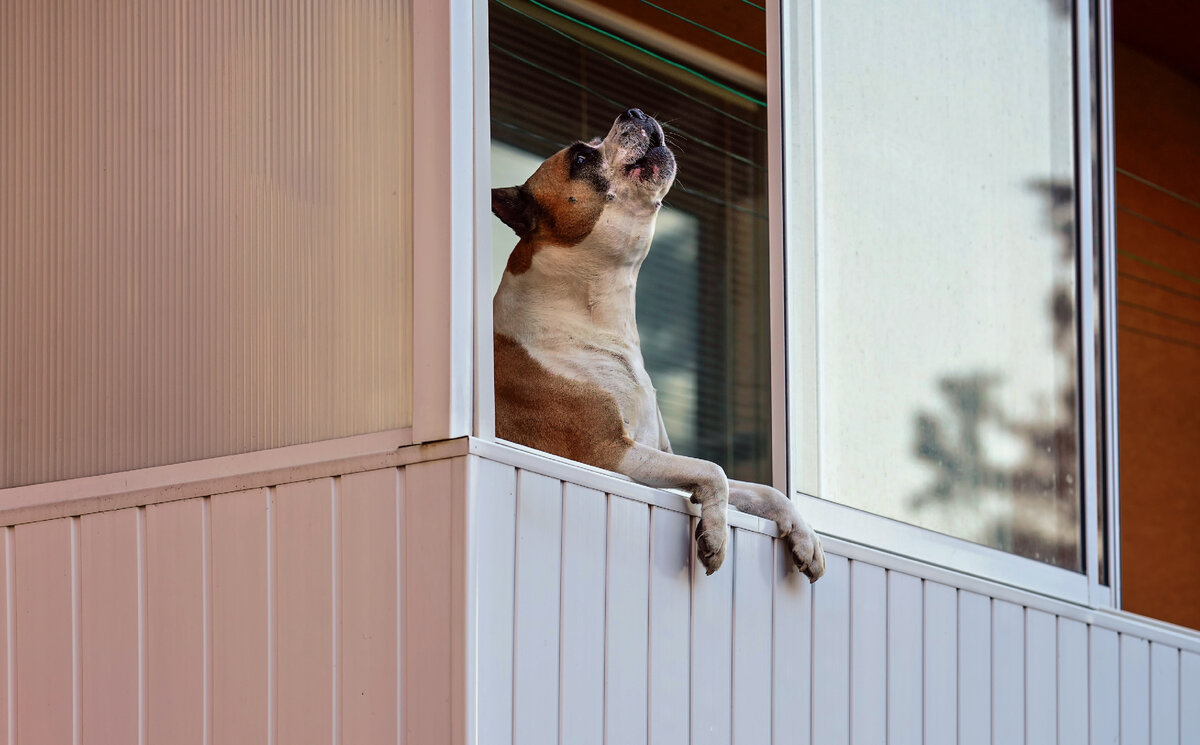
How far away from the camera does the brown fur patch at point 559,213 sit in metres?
3.68

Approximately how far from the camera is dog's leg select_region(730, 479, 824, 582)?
3.31 meters

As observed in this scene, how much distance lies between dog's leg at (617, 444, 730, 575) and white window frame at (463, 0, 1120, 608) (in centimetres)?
54

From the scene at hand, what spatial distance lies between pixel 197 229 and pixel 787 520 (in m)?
1.53

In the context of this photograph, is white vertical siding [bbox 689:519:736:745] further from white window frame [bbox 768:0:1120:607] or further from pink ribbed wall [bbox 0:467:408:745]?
pink ribbed wall [bbox 0:467:408:745]

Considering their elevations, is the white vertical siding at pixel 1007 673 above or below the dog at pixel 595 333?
below

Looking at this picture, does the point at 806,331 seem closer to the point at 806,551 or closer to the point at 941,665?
the point at 806,551

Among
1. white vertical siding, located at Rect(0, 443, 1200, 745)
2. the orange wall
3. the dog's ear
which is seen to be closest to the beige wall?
white vertical siding, located at Rect(0, 443, 1200, 745)

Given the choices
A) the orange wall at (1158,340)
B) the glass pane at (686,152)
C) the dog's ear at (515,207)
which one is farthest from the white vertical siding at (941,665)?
the orange wall at (1158,340)

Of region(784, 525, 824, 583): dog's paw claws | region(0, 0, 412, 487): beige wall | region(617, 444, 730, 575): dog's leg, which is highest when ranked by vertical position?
region(0, 0, 412, 487): beige wall

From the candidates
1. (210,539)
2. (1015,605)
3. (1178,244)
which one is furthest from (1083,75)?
(1178,244)

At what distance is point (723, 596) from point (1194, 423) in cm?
677

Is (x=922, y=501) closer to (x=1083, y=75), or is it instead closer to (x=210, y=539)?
Result: (x=1083, y=75)

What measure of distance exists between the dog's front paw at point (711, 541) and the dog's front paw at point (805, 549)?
0.98ft

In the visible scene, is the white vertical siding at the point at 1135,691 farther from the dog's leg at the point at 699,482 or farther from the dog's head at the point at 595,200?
the dog's head at the point at 595,200
